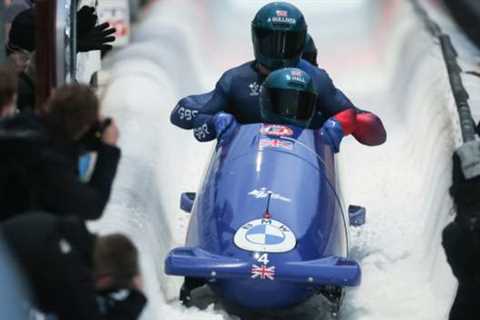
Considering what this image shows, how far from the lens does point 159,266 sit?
7.17 m

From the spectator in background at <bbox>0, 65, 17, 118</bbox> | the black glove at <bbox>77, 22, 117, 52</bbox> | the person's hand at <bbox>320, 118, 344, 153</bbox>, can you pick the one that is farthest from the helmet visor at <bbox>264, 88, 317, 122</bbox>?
the spectator in background at <bbox>0, 65, 17, 118</bbox>

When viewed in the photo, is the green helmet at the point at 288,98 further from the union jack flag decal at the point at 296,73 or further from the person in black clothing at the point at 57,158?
the person in black clothing at the point at 57,158

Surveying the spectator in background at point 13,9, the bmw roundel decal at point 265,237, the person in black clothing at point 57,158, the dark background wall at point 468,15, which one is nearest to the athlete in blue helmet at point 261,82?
the spectator in background at point 13,9

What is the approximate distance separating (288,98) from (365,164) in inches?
125

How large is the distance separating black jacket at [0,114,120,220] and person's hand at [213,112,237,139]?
8.74 ft

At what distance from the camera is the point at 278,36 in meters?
7.85

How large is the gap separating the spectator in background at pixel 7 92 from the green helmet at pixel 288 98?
8.12ft

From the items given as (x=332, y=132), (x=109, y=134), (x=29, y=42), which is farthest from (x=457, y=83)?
(x=109, y=134)

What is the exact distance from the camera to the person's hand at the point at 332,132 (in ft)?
23.9

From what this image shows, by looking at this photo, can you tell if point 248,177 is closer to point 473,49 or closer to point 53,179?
point 53,179

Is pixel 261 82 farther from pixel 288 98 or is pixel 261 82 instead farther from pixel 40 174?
pixel 40 174

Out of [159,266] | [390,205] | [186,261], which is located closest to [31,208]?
[186,261]

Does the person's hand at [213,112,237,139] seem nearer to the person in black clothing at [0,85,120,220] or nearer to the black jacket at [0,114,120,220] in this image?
the person in black clothing at [0,85,120,220]

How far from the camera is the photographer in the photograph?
16.1 feet
